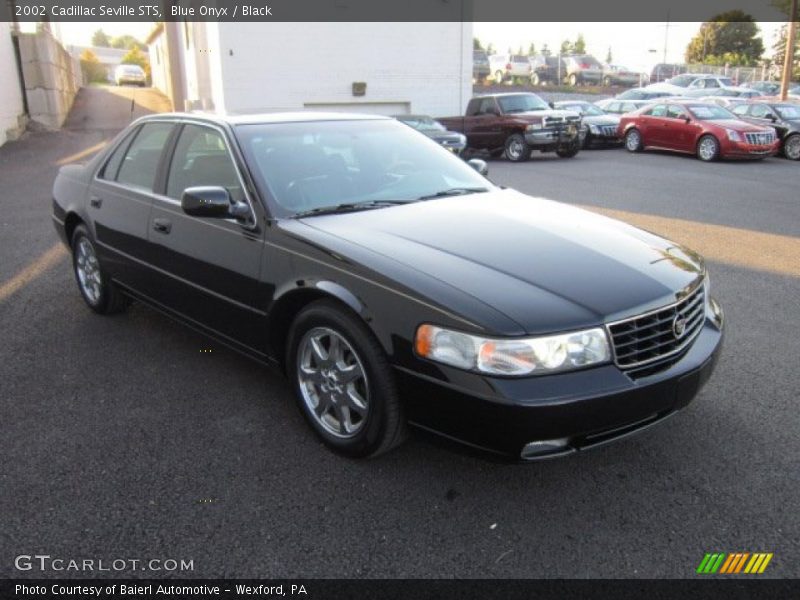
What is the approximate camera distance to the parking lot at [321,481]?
2633mm

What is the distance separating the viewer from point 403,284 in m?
2.84

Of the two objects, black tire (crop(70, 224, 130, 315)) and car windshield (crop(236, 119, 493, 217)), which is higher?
car windshield (crop(236, 119, 493, 217))

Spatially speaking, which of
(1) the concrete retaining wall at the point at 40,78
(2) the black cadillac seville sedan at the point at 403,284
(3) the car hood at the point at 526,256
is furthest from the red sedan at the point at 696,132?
(1) the concrete retaining wall at the point at 40,78

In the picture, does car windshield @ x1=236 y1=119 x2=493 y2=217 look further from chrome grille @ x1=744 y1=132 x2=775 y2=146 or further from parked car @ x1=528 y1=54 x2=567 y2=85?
parked car @ x1=528 y1=54 x2=567 y2=85

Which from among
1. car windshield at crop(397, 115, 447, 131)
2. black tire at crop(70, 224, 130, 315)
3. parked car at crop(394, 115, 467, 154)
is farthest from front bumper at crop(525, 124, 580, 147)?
black tire at crop(70, 224, 130, 315)

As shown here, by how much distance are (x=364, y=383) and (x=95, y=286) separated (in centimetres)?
310

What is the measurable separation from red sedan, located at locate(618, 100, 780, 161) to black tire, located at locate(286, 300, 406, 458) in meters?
15.9

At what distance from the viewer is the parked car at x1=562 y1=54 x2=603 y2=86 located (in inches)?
1761

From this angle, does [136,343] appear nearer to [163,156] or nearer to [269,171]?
[163,156]

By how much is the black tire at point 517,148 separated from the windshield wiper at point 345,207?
1434 cm

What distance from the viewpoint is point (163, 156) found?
4363 millimetres

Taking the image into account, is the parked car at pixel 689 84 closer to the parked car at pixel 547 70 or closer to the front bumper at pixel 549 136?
the parked car at pixel 547 70

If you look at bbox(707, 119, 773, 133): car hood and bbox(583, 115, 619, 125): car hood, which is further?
bbox(583, 115, 619, 125): car hood

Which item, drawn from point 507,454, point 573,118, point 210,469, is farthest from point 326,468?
point 573,118
